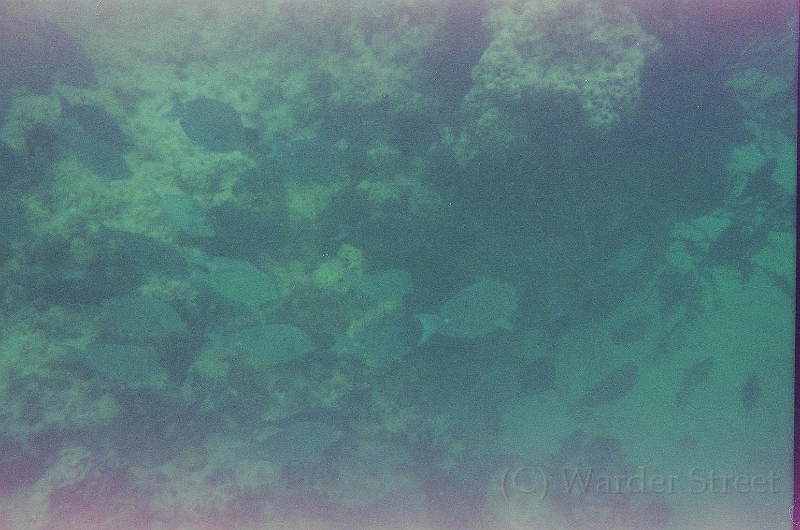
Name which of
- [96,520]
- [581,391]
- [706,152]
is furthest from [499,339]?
[96,520]

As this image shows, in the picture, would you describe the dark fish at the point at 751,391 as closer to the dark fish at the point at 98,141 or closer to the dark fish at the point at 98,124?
the dark fish at the point at 98,141

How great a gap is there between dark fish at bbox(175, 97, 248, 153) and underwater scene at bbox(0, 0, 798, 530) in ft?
0.10

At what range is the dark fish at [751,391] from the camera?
5746 mm

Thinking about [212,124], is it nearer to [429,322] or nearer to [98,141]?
[98,141]

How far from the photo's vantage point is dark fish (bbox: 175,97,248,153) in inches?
195

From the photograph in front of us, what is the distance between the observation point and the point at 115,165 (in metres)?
5.20

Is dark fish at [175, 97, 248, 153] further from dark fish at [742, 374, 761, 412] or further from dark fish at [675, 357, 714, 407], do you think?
dark fish at [742, 374, 761, 412]

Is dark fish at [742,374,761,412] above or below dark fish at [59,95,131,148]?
below

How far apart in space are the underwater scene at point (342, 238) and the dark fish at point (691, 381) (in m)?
0.80

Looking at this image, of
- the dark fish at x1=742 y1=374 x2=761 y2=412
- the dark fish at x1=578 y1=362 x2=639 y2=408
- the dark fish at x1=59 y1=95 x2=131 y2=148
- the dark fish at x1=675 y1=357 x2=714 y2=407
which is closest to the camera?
the dark fish at x1=59 y1=95 x2=131 y2=148

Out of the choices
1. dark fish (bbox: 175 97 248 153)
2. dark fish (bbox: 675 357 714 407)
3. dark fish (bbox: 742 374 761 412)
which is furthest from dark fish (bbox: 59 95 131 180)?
dark fish (bbox: 742 374 761 412)

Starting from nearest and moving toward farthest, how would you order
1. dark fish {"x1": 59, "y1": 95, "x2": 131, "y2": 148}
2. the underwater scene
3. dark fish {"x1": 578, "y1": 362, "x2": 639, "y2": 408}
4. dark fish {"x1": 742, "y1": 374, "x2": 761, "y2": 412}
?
the underwater scene
dark fish {"x1": 59, "y1": 95, "x2": 131, "y2": 148}
dark fish {"x1": 742, "y1": 374, "x2": 761, "y2": 412}
dark fish {"x1": 578, "y1": 362, "x2": 639, "y2": 408}

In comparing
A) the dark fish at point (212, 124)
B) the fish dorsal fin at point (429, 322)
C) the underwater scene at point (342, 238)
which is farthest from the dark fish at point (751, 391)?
the dark fish at point (212, 124)

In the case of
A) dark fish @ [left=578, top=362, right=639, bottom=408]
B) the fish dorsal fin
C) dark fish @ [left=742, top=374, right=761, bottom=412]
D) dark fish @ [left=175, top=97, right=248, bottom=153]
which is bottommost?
the fish dorsal fin
